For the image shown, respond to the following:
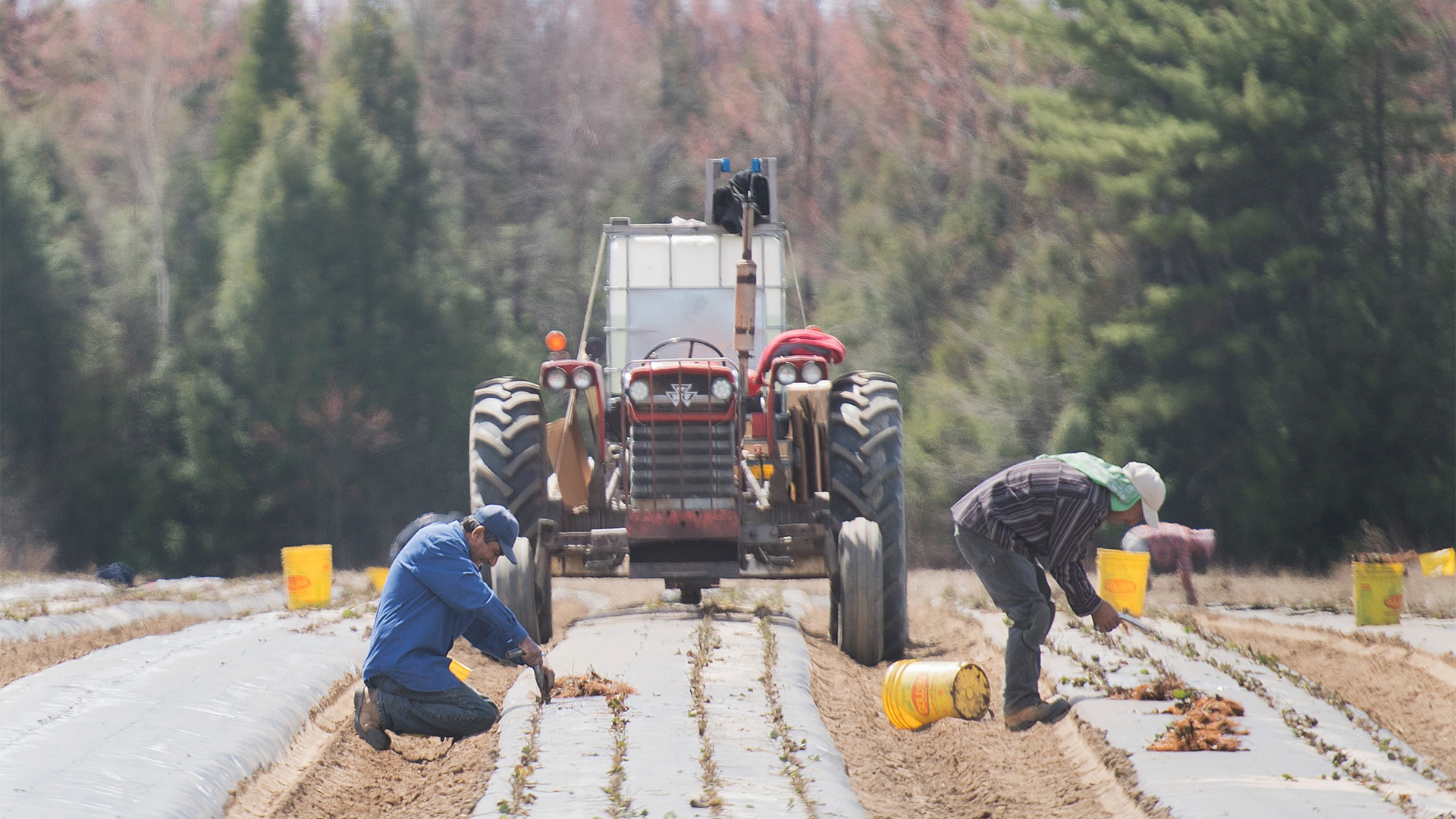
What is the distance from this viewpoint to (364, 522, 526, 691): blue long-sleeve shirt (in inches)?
261

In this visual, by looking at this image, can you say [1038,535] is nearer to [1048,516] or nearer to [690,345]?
[1048,516]

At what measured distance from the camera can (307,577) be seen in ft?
45.1

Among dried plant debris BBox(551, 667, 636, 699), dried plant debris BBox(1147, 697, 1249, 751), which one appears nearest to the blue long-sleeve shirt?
dried plant debris BBox(551, 667, 636, 699)

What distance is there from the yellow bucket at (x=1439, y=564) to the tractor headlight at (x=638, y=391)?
9.84m

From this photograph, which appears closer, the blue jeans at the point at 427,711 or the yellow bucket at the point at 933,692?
the blue jeans at the point at 427,711

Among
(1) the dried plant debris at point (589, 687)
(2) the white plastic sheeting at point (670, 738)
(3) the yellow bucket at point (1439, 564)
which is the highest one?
(1) the dried plant debris at point (589, 687)

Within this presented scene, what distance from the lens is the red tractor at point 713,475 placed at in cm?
975

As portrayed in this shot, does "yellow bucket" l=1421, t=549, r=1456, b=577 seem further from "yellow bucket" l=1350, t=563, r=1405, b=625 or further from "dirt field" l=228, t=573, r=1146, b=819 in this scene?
"dirt field" l=228, t=573, r=1146, b=819

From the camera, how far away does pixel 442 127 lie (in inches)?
1667

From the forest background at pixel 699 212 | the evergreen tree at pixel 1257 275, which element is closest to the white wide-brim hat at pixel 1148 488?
A: the forest background at pixel 699 212

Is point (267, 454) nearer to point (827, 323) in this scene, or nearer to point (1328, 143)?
point (827, 323)

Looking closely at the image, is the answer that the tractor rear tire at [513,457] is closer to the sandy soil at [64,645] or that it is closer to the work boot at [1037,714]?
the sandy soil at [64,645]

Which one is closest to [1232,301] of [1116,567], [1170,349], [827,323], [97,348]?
[1170,349]

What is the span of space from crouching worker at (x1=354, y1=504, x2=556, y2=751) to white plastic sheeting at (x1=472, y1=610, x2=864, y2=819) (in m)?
0.33
